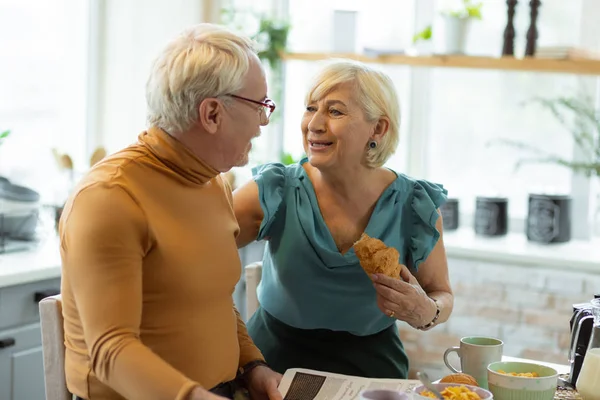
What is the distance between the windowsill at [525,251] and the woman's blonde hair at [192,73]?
187 centimetres

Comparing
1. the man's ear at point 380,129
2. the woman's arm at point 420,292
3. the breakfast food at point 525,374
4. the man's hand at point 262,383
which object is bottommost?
the man's hand at point 262,383

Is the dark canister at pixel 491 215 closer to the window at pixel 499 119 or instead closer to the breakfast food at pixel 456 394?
the window at pixel 499 119

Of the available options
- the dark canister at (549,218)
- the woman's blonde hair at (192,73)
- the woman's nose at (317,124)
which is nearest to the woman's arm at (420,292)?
the woman's nose at (317,124)


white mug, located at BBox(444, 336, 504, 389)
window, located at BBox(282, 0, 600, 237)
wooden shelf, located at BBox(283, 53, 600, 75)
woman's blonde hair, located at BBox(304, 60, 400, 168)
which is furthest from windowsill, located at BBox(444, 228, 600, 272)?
white mug, located at BBox(444, 336, 504, 389)

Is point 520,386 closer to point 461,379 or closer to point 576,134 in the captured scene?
point 461,379

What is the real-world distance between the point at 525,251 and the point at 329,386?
5.65ft

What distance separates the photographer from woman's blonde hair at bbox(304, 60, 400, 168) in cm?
194

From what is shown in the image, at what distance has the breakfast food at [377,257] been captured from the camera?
65.9 inches

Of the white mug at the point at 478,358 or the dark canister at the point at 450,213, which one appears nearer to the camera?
the white mug at the point at 478,358

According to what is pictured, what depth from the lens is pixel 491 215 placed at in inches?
133

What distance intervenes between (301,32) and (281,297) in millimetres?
2219

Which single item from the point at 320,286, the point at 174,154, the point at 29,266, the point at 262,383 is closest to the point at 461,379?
the point at 262,383

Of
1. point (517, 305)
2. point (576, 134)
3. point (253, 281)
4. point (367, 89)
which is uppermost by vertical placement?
point (367, 89)

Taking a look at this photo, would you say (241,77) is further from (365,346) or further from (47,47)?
(47,47)
